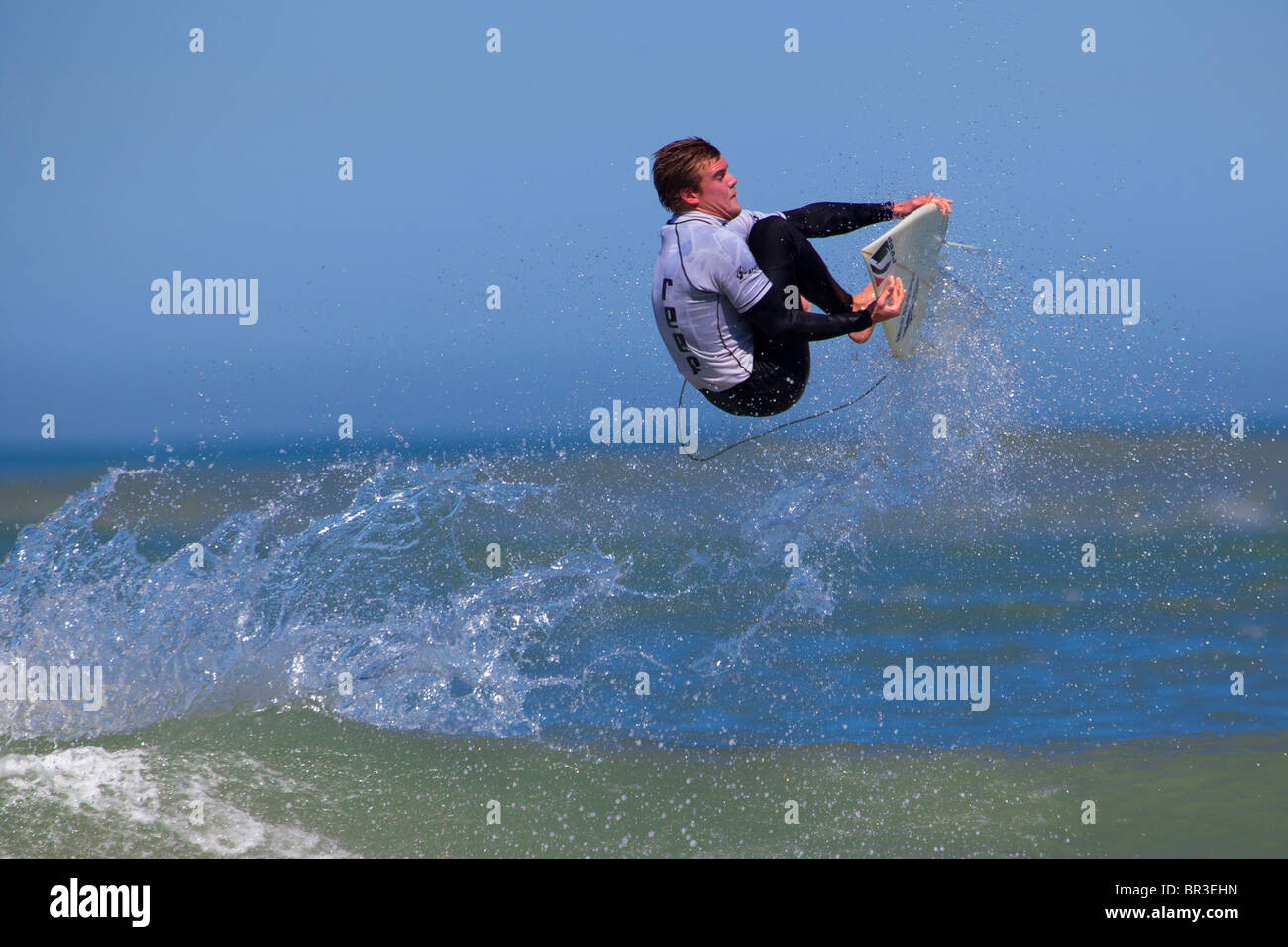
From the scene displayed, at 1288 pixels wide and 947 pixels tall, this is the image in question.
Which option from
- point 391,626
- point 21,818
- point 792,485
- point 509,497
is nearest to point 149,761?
point 21,818

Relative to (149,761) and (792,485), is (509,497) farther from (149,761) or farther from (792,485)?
(149,761)

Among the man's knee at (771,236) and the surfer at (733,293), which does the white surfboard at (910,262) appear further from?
the man's knee at (771,236)

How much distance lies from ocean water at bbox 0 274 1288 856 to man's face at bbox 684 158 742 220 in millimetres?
2426

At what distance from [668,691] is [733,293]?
14.7ft

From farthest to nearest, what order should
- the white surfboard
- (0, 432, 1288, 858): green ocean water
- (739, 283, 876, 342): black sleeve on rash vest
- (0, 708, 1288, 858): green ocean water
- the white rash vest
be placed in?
the white surfboard, (0, 432, 1288, 858): green ocean water, (0, 708, 1288, 858): green ocean water, (739, 283, 876, 342): black sleeve on rash vest, the white rash vest

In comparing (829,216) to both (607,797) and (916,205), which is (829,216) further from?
(607,797)

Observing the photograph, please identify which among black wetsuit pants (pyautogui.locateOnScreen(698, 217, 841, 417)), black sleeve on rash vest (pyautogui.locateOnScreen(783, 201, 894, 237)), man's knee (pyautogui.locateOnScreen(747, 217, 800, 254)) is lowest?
black wetsuit pants (pyautogui.locateOnScreen(698, 217, 841, 417))

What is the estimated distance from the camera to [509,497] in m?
20.5

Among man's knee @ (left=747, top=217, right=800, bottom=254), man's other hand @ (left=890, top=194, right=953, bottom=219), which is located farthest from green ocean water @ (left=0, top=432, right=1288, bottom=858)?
man's knee @ (left=747, top=217, right=800, bottom=254)

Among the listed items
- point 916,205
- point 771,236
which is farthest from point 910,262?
point 771,236

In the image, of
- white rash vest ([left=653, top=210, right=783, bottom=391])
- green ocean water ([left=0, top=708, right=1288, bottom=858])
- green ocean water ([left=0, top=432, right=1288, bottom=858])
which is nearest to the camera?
white rash vest ([left=653, top=210, right=783, bottom=391])

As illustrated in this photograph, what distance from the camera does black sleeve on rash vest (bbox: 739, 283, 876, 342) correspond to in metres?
6.43

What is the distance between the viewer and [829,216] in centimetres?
699

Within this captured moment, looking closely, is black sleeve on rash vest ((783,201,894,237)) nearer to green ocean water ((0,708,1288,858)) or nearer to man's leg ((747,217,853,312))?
man's leg ((747,217,853,312))
